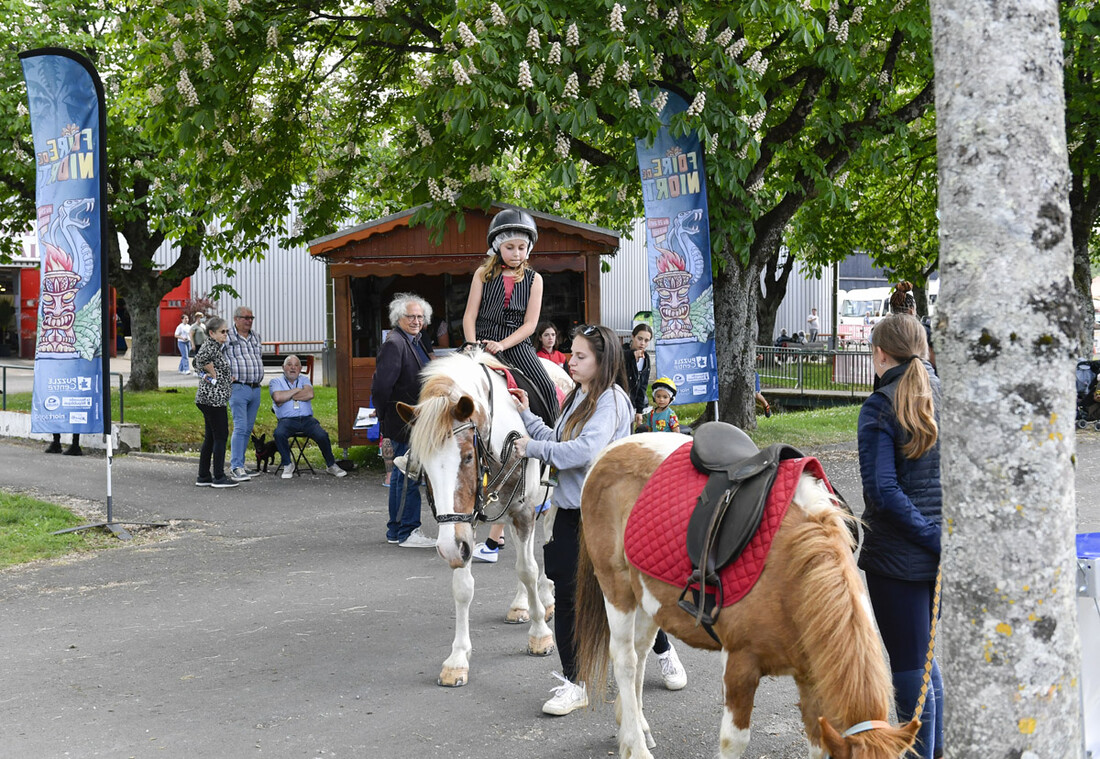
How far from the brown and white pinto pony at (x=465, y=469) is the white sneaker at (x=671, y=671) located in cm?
87

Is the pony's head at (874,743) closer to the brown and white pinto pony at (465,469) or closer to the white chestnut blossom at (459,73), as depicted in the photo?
the brown and white pinto pony at (465,469)

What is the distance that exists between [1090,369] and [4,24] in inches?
775

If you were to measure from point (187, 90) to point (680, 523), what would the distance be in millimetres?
9514

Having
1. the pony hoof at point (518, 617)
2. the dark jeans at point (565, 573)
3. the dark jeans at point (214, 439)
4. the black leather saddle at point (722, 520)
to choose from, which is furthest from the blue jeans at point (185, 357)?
the black leather saddle at point (722, 520)

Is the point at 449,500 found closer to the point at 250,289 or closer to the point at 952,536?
the point at 952,536

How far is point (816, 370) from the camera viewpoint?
24.9 meters

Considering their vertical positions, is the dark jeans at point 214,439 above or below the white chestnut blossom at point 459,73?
below

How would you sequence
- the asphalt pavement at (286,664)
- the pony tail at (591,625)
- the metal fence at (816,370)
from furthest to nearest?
the metal fence at (816,370), the asphalt pavement at (286,664), the pony tail at (591,625)

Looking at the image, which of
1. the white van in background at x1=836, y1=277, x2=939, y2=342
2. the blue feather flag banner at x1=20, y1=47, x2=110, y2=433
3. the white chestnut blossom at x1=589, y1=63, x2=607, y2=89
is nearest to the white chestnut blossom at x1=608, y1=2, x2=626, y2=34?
the white chestnut blossom at x1=589, y1=63, x2=607, y2=89

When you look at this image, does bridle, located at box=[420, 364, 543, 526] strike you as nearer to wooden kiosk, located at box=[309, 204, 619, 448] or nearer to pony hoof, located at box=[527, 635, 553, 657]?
pony hoof, located at box=[527, 635, 553, 657]

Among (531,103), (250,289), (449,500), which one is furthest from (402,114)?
(250,289)

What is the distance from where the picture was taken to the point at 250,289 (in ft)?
131

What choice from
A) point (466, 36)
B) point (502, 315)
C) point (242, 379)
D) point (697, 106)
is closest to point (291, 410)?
point (242, 379)

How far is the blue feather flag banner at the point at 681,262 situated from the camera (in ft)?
37.0
